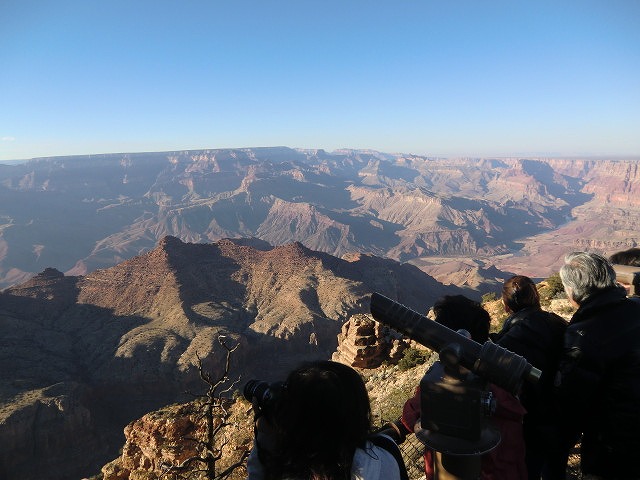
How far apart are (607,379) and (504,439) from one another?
3.22 ft

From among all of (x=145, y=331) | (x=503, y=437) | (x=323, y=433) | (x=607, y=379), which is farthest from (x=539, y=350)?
(x=145, y=331)

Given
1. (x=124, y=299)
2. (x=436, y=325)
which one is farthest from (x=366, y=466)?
(x=124, y=299)

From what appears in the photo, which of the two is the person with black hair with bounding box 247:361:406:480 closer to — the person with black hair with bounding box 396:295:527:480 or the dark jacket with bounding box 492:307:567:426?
the person with black hair with bounding box 396:295:527:480

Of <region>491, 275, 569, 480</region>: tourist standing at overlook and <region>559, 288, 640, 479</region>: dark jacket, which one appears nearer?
<region>559, 288, 640, 479</region>: dark jacket

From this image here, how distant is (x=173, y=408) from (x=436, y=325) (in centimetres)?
1964

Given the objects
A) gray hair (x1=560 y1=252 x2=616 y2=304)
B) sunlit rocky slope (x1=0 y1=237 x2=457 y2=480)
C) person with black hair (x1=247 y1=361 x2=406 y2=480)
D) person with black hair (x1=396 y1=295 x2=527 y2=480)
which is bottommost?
sunlit rocky slope (x1=0 y1=237 x2=457 y2=480)

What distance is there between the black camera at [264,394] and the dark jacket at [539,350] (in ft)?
7.65

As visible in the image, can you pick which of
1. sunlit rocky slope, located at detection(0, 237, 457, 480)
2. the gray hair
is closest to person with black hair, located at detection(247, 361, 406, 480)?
the gray hair

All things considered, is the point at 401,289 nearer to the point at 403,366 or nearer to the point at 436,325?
the point at 403,366

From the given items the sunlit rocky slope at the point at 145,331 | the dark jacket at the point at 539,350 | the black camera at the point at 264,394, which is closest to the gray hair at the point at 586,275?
the dark jacket at the point at 539,350

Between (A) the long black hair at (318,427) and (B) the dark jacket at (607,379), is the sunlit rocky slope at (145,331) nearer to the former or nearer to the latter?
(A) the long black hair at (318,427)

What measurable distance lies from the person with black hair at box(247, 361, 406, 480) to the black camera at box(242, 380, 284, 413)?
1.9 inches

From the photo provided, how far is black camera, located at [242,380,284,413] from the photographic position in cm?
216

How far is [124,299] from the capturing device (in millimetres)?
66438
